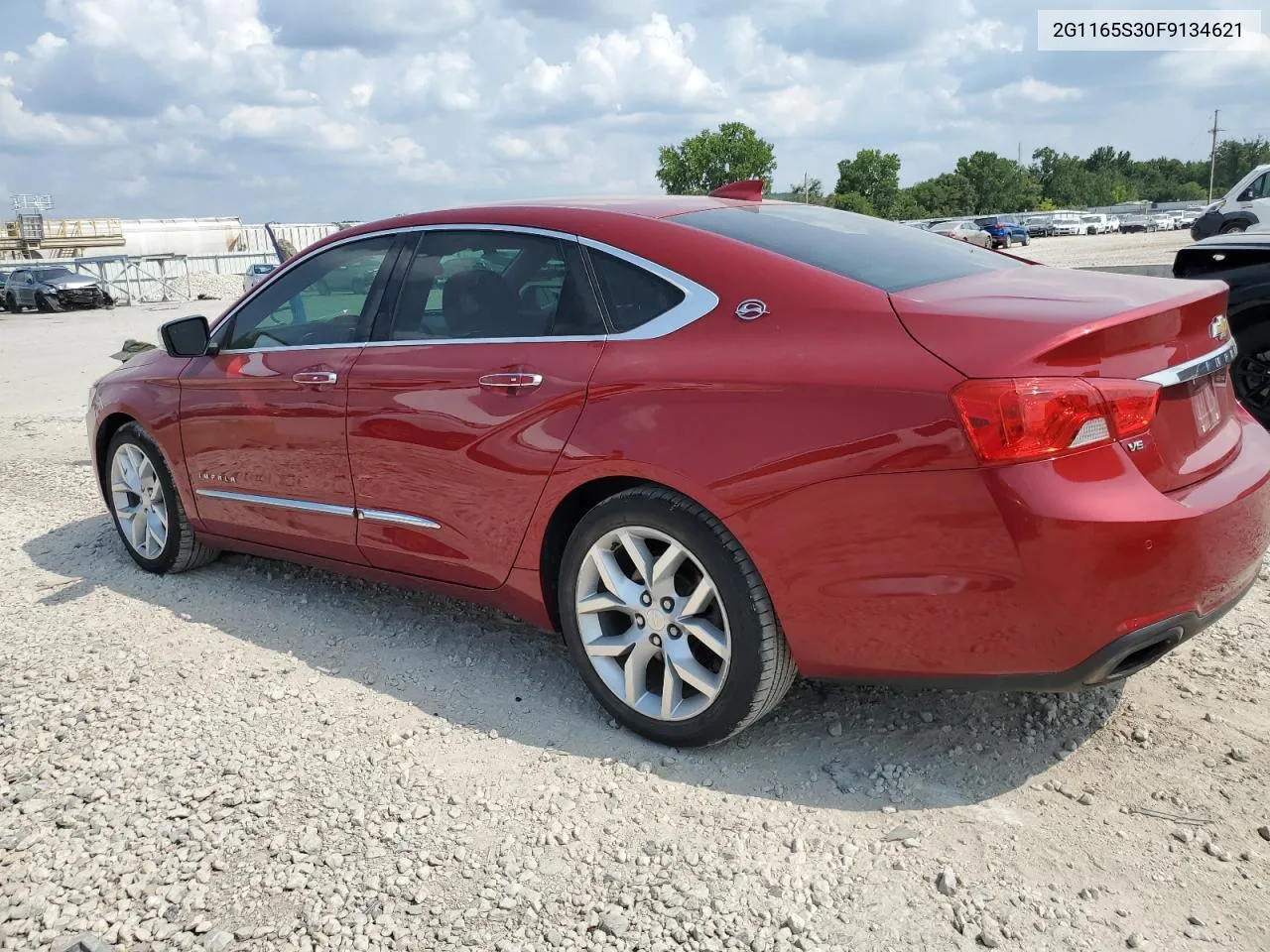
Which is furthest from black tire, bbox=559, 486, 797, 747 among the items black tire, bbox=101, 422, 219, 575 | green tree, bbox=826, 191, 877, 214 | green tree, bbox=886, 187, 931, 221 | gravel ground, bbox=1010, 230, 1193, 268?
green tree, bbox=886, 187, 931, 221

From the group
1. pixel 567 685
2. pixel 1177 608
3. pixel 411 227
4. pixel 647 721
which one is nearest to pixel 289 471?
pixel 411 227

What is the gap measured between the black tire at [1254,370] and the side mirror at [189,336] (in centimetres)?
543

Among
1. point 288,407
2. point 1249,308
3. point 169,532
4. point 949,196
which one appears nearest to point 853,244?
point 288,407

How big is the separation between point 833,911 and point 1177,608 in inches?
44.0

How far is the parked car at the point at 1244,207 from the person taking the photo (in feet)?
60.4

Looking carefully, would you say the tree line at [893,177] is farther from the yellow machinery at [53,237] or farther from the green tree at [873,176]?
the yellow machinery at [53,237]

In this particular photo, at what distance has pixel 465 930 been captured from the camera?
248 cm

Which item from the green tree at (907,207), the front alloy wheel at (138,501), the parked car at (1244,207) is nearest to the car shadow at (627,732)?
the front alloy wheel at (138,501)

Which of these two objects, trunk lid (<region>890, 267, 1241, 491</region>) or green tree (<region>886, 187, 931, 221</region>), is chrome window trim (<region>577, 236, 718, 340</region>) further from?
green tree (<region>886, 187, 931, 221</region>)

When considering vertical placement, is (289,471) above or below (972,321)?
below

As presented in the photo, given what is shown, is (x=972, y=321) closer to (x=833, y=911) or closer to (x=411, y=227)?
(x=833, y=911)

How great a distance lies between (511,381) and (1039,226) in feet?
228

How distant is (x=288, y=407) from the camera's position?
419cm

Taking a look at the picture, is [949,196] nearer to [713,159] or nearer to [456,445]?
[713,159]
